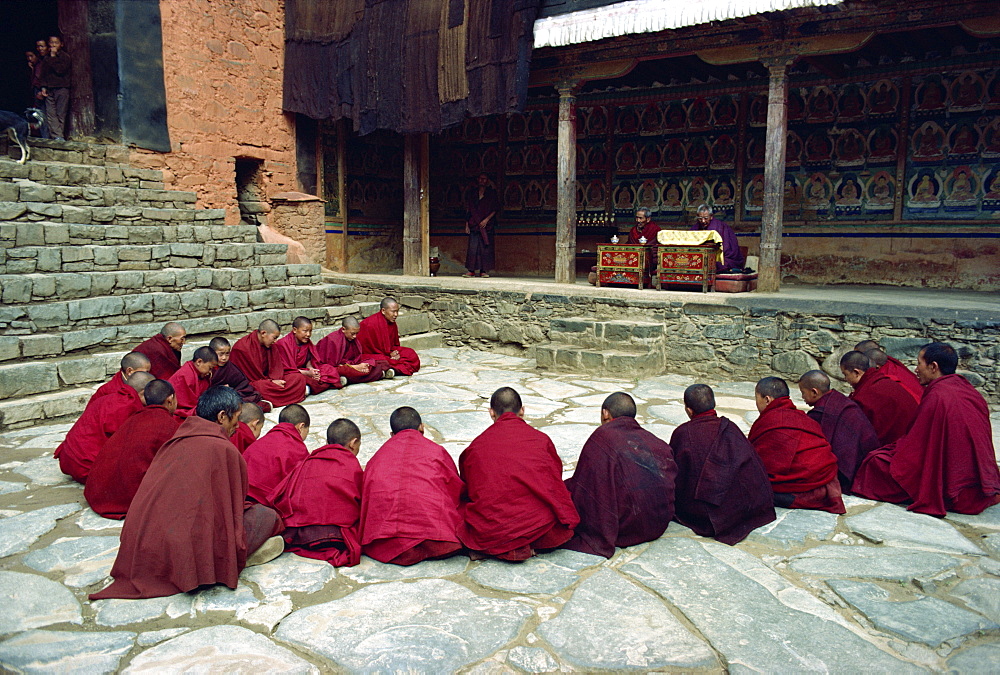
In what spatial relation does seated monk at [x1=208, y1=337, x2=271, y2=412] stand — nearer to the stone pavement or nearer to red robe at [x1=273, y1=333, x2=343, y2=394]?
red robe at [x1=273, y1=333, x2=343, y2=394]

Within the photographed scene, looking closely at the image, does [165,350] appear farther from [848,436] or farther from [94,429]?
[848,436]

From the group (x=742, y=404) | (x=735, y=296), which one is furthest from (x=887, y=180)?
(x=742, y=404)

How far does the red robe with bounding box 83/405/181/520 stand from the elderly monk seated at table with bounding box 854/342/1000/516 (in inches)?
177

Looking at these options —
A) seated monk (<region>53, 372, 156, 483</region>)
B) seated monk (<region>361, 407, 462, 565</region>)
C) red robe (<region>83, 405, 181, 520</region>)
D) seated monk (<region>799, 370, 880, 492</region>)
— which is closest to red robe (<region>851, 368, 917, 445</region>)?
seated monk (<region>799, 370, 880, 492</region>)

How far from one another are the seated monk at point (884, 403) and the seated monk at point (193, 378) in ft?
16.1

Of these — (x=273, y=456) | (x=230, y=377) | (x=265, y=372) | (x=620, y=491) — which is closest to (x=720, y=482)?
(x=620, y=491)

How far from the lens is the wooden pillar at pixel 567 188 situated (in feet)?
34.3

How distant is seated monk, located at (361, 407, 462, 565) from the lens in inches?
147

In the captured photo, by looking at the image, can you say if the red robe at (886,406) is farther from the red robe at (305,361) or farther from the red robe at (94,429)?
the red robe at (305,361)

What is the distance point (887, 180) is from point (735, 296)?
410cm

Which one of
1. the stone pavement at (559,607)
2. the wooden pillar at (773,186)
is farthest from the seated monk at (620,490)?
the wooden pillar at (773,186)

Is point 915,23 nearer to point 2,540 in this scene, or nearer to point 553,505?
point 553,505

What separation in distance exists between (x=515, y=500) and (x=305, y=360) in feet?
15.4

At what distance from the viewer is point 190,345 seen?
26.2 feet
